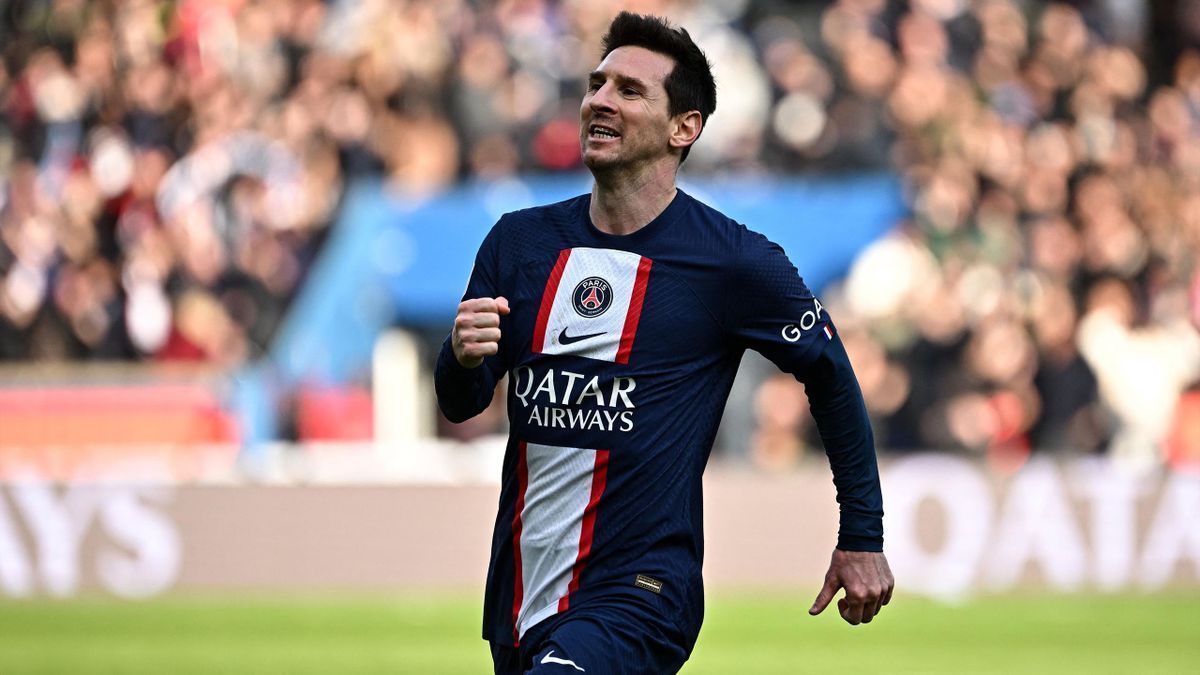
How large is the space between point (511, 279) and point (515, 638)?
0.94 m

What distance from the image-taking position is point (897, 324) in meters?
15.1

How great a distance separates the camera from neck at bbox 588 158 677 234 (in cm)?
531

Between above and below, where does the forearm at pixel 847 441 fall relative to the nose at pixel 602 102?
below

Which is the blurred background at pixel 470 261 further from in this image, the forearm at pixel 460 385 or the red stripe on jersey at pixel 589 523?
the red stripe on jersey at pixel 589 523

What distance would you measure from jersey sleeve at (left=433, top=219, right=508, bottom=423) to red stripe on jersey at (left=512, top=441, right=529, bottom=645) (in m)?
0.19

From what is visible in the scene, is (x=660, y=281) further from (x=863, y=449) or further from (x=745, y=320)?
(x=863, y=449)

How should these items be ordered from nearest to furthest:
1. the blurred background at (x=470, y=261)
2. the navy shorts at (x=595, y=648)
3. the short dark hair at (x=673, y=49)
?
the navy shorts at (x=595, y=648) < the short dark hair at (x=673, y=49) < the blurred background at (x=470, y=261)

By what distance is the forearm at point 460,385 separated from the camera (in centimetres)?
523

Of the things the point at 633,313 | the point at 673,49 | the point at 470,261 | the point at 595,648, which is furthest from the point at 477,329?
the point at 470,261

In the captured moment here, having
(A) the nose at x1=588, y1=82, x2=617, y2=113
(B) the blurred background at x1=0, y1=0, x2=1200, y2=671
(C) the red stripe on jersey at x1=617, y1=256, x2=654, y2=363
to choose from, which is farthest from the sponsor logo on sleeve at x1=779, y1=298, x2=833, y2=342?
(B) the blurred background at x1=0, y1=0, x2=1200, y2=671

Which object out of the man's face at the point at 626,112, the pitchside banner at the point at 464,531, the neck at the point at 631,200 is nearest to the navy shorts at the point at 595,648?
the neck at the point at 631,200

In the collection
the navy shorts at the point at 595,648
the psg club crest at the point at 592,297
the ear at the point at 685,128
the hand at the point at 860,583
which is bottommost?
the navy shorts at the point at 595,648

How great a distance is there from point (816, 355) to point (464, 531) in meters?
9.85

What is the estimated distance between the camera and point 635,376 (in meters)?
5.20
